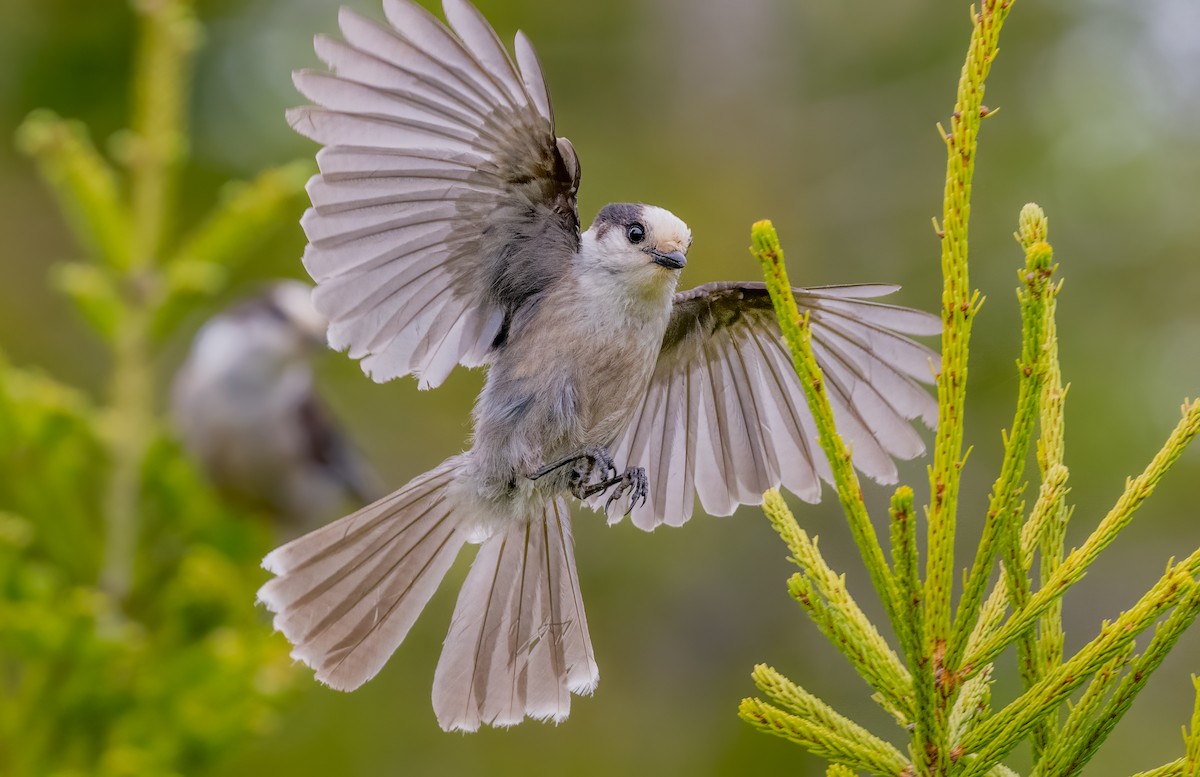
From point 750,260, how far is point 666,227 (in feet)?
12.6

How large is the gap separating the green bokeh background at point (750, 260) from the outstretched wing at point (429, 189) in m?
3.72

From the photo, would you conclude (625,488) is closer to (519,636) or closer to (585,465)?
(585,465)

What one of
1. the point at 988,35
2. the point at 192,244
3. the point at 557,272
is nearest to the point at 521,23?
the point at 192,244

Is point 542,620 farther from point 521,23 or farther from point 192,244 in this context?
point 521,23

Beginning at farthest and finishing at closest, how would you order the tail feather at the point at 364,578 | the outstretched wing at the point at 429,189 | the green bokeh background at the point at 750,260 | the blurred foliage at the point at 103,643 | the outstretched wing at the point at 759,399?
1. the green bokeh background at the point at 750,260
2. the blurred foliage at the point at 103,643
3. the outstretched wing at the point at 759,399
4. the tail feather at the point at 364,578
5. the outstretched wing at the point at 429,189

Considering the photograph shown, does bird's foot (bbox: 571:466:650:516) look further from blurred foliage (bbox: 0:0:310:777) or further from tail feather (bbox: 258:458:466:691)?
blurred foliage (bbox: 0:0:310:777)

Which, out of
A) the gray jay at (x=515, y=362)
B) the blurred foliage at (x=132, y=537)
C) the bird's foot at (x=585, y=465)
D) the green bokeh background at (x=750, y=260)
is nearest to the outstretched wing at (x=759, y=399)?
the gray jay at (x=515, y=362)

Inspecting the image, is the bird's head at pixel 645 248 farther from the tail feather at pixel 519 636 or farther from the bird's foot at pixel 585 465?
the tail feather at pixel 519 636

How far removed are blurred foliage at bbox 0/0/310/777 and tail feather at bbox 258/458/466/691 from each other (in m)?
0.85

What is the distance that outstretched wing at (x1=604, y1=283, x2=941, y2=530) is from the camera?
2.07 meters

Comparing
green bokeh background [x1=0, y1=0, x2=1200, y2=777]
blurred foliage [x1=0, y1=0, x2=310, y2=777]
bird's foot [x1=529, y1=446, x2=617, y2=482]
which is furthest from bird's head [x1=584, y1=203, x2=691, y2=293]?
green bokeh background [x1=0, y1=0, x2=1200, y2=777]

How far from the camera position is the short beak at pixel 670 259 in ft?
6.83

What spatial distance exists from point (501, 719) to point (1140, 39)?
20.9 ft

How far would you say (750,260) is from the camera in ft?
19.5
